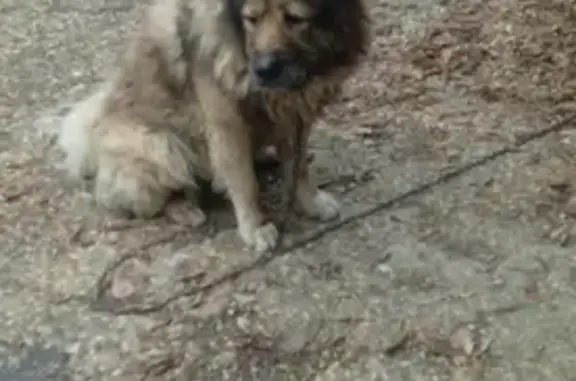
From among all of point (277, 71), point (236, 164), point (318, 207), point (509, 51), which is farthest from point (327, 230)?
point (509, 51)

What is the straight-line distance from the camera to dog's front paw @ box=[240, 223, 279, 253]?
9.95ft

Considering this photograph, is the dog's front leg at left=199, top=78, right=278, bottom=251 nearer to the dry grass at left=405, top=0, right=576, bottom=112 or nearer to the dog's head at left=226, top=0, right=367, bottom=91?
the dog's head at left=226, top=0, right=367, bottom=91

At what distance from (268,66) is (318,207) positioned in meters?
0.69

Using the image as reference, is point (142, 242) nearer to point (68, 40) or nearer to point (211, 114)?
point (211, 114)

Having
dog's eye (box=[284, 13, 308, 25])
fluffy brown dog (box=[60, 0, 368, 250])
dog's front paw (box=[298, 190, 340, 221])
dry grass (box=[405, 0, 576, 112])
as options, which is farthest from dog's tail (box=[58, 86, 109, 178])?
dry grass (box=[405, 0, 576, 112])

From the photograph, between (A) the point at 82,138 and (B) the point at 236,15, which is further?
(A) the point at 82,138

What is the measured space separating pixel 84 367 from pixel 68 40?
6.79 feet

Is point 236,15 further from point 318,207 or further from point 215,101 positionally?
point 318,207

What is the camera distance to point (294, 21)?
2.59 meters

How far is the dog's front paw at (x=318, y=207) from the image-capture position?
3.16 m

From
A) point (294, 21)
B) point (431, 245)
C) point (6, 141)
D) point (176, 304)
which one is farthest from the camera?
point (6, 141)

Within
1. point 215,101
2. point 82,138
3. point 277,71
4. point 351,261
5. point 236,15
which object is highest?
point 236,15

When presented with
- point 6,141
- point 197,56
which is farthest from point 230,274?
point 6,141

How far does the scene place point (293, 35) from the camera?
261 cm
